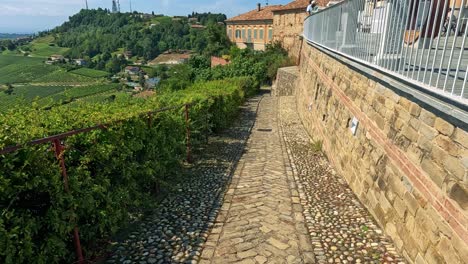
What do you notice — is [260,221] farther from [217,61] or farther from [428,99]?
[217,61]

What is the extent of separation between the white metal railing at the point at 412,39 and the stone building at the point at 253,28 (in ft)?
132

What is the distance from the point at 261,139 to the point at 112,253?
7.24 m

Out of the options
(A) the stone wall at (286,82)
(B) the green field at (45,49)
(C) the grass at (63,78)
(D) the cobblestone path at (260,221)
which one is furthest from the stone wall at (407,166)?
(B) the green field at (45,49)

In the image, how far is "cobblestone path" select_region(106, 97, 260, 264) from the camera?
12.9ft

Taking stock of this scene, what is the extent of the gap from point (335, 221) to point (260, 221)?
123cm

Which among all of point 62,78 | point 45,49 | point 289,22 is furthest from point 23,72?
point 289,22

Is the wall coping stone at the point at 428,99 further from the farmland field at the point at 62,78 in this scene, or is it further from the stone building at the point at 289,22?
the farmland field at the point at 62,78

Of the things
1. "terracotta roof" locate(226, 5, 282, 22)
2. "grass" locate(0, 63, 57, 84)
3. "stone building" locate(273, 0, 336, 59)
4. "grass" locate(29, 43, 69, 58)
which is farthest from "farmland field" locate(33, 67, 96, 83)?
"stone building" locate(273, 0, 336, 59)

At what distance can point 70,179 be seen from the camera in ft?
10.6

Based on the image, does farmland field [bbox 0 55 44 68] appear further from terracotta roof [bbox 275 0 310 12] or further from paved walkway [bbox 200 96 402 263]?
paved walkway [bbox 200 96 402 263]

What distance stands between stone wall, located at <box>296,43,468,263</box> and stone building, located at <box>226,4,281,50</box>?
41.2m

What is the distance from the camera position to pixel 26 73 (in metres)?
83.4

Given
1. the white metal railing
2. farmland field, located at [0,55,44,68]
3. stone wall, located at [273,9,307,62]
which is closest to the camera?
the white metal railing

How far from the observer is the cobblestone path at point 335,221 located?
13.1ft
